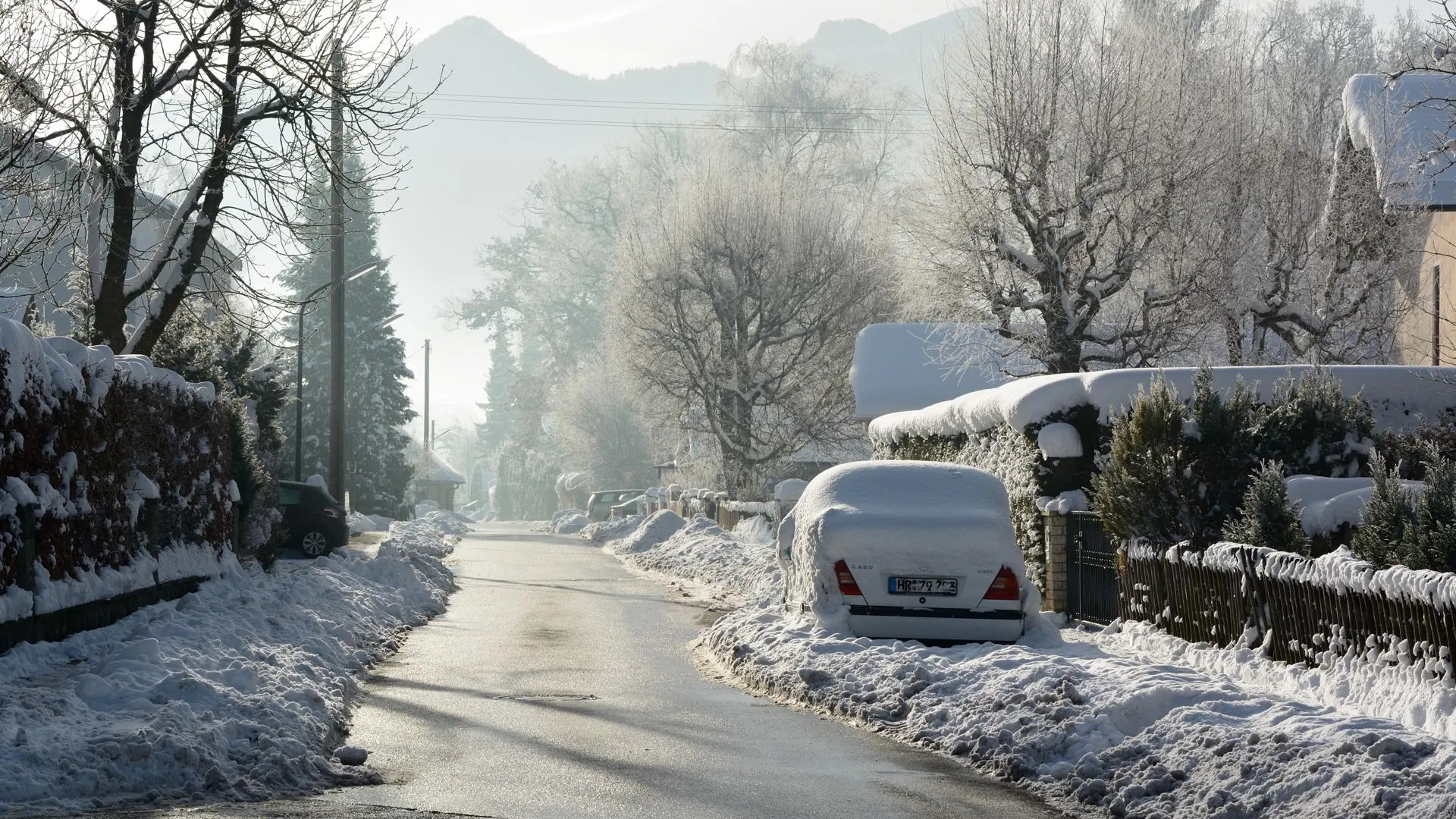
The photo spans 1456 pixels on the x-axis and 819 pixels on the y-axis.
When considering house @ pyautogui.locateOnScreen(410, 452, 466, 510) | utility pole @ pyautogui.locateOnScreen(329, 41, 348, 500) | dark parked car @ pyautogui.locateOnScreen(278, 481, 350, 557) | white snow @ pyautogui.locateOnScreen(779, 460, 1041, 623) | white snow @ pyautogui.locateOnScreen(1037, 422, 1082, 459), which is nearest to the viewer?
white snow @ pyautogui.locateOnScreen(779, 460, 1041, 623)

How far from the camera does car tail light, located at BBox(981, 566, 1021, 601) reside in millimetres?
13711

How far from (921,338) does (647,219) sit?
1288cm

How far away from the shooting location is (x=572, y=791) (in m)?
8.26

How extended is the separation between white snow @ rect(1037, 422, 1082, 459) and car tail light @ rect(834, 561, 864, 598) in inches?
165

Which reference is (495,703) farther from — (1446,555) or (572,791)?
(1446,555)

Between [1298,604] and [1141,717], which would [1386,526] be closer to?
[1298,604]

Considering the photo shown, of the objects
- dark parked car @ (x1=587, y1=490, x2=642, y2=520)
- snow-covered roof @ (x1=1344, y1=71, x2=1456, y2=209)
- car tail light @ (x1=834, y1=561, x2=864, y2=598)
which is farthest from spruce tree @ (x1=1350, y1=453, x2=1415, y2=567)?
dark parked car @ (x1=587, y1=490, x2=642, y2=520)

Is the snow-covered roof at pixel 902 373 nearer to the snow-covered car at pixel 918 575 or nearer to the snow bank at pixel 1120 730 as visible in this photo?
the snow-covered car at pixel 918 575

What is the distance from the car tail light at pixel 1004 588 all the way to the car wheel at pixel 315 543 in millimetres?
18293

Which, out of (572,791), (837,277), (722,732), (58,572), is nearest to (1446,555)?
(722,732)

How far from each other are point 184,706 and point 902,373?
1232 inches

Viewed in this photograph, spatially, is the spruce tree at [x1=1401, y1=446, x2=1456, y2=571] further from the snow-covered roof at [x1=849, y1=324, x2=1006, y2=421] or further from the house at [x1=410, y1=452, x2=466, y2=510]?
the house at [x1=410, y1=452, x2=466, y2=510]

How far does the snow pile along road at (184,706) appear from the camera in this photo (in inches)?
313

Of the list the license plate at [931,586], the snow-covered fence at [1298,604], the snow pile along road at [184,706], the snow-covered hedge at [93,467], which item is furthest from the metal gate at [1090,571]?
the snow-covered hedge at [93,467]
